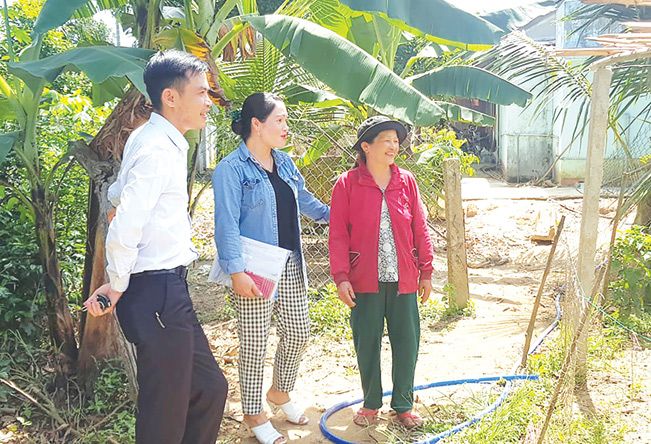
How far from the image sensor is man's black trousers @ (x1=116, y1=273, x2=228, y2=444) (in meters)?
2.51

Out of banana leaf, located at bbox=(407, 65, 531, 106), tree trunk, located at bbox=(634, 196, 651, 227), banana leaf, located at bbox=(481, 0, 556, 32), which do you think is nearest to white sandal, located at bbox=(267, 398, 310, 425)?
banana leaf, located at bbox=(407, 65, 531, 106)

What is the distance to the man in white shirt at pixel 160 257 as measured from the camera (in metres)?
2.42

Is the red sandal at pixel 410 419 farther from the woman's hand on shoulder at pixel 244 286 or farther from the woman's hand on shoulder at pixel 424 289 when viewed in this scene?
the woman's hand on shoulder at pixel 244 286

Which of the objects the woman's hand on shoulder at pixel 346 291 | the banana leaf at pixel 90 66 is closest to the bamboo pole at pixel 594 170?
the woman's hand on shoulder at pixel 346 291

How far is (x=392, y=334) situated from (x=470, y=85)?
4352mm

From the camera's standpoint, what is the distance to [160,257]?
254 cm

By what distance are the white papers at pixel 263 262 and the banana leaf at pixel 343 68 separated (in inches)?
60.0

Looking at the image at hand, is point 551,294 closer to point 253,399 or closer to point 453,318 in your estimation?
point 453,318

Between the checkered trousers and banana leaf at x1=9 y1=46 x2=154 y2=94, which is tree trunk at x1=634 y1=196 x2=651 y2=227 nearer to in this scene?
the checkered trousers

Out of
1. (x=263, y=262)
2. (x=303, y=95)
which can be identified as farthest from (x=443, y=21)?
(x=263, y=262)

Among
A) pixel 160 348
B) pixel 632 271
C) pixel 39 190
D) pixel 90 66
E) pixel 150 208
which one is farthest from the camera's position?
pixel 632 271

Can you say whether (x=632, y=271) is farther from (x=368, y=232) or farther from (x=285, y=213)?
(x=285, y=213)

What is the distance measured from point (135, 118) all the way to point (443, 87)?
4.55 metres

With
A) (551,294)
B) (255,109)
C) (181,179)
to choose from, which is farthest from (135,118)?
(551,294)
